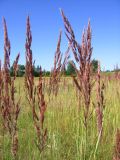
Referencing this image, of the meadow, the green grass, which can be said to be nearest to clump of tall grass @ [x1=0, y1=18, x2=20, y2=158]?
the meadow

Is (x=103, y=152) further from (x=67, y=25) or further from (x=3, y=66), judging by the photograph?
(x=67, y=25)

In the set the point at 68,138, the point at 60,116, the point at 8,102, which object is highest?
the point at 8,102

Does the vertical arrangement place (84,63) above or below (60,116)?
above

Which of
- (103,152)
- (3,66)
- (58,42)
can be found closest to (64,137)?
(103,152)

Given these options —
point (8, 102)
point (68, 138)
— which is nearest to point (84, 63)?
point (8, 102)

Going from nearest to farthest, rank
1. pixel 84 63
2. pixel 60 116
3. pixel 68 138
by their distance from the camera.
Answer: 1. pixel 84 63
2. pixel 68 138
3. pixel 60 116

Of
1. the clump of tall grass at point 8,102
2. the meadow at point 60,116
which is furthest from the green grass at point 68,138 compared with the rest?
the clump of tall grass at point 8,102

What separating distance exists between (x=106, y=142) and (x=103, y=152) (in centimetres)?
32

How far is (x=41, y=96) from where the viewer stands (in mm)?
1586

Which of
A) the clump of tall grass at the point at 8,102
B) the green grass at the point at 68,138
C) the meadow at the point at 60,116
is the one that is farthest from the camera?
the green grass at the point at 68,138

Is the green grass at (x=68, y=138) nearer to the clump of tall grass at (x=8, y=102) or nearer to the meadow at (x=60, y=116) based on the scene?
the meadow at (x=60, y=116)

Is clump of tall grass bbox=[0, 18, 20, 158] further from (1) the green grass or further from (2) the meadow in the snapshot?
(1) the green grass

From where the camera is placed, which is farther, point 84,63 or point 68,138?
point 68,138

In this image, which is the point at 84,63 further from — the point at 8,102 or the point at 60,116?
the point at 60,116
